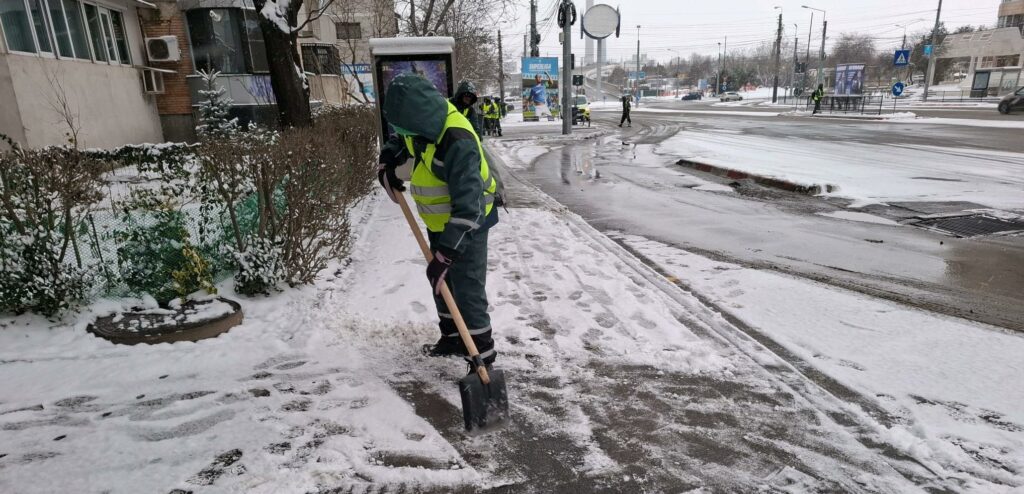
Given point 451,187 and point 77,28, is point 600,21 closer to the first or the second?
point 77,28

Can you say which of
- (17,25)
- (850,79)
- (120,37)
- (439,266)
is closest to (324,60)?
(120,37)

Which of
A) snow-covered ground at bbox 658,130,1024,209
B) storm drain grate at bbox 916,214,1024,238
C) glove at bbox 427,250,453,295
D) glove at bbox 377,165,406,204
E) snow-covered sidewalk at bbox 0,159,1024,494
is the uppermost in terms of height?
glove at bbox 377,165,406,204

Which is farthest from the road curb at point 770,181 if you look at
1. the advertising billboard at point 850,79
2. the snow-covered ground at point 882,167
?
the advertising billboard at point 850,79

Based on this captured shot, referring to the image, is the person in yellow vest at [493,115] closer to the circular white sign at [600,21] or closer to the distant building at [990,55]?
the circular white sign at [600,21]

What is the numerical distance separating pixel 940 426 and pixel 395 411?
2.78 m

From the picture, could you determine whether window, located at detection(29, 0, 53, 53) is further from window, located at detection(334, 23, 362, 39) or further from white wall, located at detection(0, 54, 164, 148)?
window, located at detection(334, 23, 362, 39)

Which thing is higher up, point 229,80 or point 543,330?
point 229,80

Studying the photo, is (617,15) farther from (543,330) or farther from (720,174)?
(543,330)

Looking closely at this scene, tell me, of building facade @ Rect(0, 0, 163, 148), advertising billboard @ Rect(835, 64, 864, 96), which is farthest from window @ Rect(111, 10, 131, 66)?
advertising billboard @ Rect(835, 64, 864, 96)

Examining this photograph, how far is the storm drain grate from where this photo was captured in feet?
22.1

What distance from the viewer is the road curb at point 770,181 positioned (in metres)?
9.48

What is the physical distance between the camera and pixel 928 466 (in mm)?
2557

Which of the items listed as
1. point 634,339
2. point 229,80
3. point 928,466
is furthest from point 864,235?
point 229,80

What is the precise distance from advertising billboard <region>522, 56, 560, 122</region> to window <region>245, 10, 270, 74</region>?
1625 centimetres
